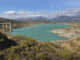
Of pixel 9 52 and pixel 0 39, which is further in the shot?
pixel 0 39

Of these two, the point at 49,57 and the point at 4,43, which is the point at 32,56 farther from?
the point at 4,43

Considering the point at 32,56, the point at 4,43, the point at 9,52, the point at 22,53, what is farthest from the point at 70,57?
the point at 4,43

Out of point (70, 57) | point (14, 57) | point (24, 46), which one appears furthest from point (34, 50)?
point (70, 57)

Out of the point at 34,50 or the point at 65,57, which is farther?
the point at 34,50

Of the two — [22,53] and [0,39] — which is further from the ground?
[0,39]

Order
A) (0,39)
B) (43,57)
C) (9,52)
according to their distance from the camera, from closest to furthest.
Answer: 1. (43,57)
2. (9,52)
3. (0,39)

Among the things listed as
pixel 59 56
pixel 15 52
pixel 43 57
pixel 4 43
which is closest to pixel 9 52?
pixel 15 52

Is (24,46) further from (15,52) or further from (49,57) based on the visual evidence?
(49,57)

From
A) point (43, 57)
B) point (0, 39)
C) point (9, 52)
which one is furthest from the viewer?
point (0, 39)
